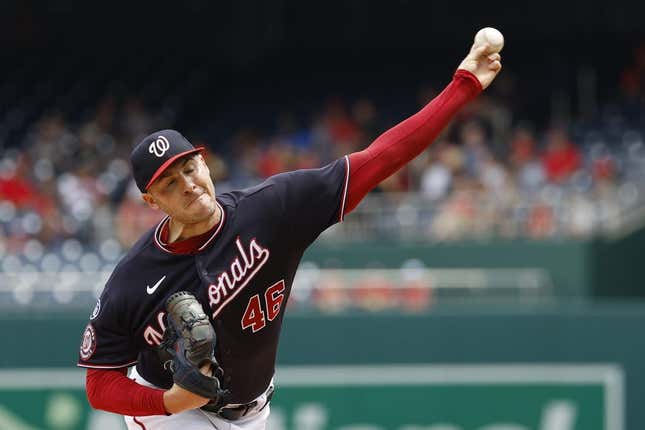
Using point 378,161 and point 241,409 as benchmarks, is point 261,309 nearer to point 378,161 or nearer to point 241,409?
point 241,409

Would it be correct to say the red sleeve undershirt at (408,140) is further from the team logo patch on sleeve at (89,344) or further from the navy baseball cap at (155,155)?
the team logo patch on sleeve at (89,344)

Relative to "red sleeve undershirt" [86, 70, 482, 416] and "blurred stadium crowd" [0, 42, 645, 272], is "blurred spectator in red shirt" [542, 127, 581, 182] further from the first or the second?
"red sleeve undershirt" [86, 70, 482, 416]

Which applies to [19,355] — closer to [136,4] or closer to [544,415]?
[544,415]

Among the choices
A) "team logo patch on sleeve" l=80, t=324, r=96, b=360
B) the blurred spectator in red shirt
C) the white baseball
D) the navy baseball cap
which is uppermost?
the blurred spectator in red shirt

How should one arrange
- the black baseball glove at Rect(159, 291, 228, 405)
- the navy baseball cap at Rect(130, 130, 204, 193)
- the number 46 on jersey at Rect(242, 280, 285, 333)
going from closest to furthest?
the black baseball glove at Rect(159, 291, 228, 405), the navy baseball cap at Rect(130, 130, 204, 193), the number 46 on jersey at Rect(242, 280, 285, 333)

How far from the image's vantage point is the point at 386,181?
11516 millimetres

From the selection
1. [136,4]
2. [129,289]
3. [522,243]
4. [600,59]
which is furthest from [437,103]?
[136,4]

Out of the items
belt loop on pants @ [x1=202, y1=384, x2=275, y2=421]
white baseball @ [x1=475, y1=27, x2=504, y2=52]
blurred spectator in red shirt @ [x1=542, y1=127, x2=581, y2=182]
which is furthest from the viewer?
blurred spectator in red shirt @ [x1=542, y1=127, x2=581, y2=182]

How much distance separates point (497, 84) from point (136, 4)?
21.4ft

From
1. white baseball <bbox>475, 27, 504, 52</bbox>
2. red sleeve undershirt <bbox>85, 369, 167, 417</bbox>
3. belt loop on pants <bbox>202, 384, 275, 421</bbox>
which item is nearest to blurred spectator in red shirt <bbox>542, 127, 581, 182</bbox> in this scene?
belt loop on pants <bbox>202, 384, 275, 421</bbox>

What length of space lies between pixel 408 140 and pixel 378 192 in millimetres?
8081

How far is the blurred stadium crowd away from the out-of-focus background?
30 millimetres

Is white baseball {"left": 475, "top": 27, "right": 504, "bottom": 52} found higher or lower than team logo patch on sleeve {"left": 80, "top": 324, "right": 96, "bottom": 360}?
higher

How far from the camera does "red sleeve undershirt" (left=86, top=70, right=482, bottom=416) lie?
398 centimetres
